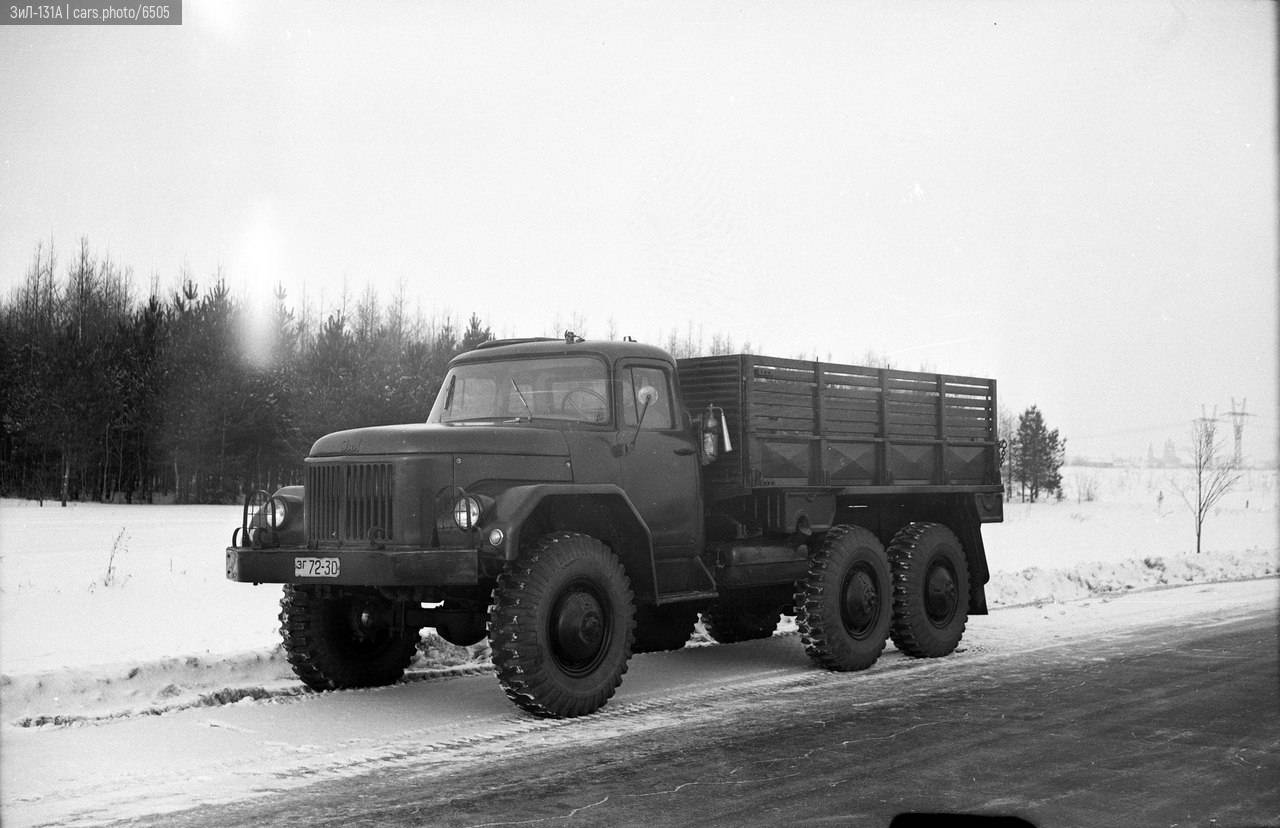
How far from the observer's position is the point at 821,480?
10633mm

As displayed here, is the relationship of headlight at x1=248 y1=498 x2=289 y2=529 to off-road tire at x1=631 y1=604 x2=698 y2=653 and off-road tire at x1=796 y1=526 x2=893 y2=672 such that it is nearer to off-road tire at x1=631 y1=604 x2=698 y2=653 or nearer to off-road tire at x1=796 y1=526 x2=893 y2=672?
off-road tire at x1=631 y1=604 x2=698 y2=653

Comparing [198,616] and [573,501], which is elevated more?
[573,501]

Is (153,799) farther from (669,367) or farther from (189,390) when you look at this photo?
(189,390)

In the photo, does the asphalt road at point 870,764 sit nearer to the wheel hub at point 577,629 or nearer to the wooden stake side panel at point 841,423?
the wheel hub at point 577,629

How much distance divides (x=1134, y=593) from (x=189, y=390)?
35409mm

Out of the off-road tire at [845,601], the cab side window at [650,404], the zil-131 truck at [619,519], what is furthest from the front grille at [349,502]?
the off-road tire at [845,601]

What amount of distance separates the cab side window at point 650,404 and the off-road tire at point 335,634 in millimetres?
2379

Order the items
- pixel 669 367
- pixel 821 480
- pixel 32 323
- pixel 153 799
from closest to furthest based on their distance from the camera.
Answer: pixel 153 799, pixel 669 367, pixel 821 480, pixel 32 323

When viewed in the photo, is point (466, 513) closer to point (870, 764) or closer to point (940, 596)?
point (870, 764)

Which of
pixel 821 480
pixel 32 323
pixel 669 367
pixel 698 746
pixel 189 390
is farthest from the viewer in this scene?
pixel 32 323

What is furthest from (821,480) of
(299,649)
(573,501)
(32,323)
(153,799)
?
(32,323)

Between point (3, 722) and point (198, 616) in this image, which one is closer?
point (3, 722)

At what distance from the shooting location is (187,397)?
4319cm

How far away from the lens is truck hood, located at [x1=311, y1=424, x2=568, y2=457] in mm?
8031
